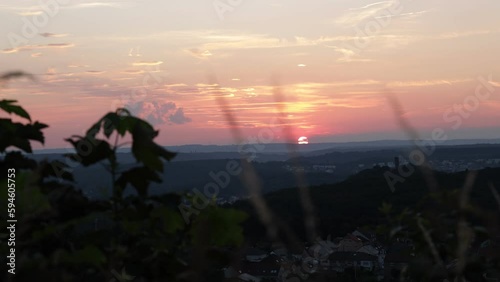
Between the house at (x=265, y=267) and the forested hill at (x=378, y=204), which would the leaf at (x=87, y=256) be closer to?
the forested hill at (x=378, y=204)

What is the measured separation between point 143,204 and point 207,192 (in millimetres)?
363

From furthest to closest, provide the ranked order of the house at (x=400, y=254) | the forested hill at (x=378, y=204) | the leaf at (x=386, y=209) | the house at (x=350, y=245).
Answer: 1. the house at (x=350, y=245)
2. the house at (x=400, y=254)
3. the leaf at (x=386, y=209)
4. the forested hill at (x=378, y=204)

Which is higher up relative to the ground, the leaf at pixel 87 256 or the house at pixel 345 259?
the house at pixel 345 259

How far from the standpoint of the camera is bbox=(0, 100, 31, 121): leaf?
112 inches

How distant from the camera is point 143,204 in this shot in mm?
2334

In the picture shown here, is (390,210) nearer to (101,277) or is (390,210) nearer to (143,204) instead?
(143,204)

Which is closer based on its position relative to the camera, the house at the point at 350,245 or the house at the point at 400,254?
the house at the point at 400,254

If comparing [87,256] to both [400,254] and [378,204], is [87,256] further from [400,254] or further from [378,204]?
[378,204]

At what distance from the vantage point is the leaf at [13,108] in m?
2.84

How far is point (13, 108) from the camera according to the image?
287cm

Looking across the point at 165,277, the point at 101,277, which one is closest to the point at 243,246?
the point at 165,277

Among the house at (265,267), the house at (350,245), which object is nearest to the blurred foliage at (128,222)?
the house at (265,267)

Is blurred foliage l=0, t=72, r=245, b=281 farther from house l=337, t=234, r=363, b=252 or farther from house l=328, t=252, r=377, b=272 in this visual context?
house l=337, t=234, r=363, b=252

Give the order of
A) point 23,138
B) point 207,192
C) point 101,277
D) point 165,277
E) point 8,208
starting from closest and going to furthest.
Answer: point 8,208 < point 101,277 < point 165,277 < point 207,192 < point 23,138
